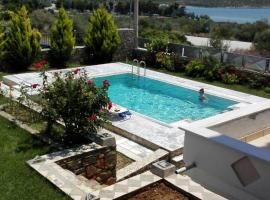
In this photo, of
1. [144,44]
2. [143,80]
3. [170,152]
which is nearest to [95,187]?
[170,152]

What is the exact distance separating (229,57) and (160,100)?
3893 mm

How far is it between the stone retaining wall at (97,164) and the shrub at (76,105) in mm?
696

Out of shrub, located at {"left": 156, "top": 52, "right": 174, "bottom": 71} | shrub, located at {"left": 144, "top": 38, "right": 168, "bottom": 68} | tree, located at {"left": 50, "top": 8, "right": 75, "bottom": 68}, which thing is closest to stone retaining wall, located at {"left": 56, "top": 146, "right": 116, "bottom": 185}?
tree, located at {"left": 50, "top": 8, "right": 75, "bottom": 68}

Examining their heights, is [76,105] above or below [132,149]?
above

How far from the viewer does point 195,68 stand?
1681 cm

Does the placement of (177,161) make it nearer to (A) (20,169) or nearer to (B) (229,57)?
(A) (20,169)

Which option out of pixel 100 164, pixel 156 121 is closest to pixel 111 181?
pixel 100 164

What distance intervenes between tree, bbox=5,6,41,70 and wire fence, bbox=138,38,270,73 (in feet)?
21.2

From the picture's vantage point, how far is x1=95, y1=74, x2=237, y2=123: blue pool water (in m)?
13.2

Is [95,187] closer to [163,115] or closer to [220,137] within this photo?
[220,137]

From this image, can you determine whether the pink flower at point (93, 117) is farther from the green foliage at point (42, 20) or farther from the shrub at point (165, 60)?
the green foliage at point (42, 20)

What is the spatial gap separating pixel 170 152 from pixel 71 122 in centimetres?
247

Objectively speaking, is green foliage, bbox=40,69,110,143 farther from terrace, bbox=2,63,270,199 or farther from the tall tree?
the tall tree

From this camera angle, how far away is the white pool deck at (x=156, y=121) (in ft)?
30.6
